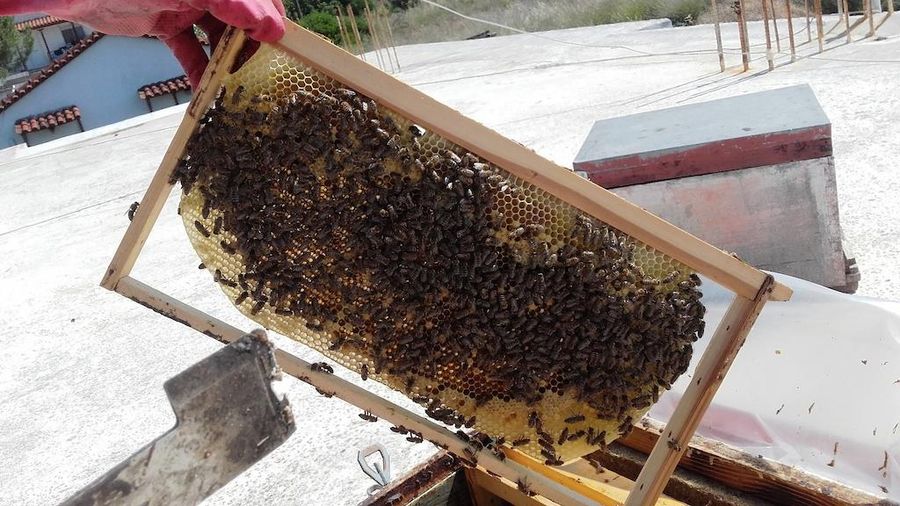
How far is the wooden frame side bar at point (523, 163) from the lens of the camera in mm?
1627

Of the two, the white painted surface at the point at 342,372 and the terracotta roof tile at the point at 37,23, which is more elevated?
the terracotta roof tile at the point at 37,23

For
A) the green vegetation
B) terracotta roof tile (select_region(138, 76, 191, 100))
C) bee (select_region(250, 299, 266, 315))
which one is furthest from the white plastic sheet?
the green vegetation

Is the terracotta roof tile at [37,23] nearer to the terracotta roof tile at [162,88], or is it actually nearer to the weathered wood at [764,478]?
the terracotta roof tile at [162,88]

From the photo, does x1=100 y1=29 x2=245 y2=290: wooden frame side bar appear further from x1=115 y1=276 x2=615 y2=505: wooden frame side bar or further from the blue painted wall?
the blue painted wall

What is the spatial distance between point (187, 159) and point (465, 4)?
27610 millimetres

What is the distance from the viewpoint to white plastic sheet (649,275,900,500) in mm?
2367

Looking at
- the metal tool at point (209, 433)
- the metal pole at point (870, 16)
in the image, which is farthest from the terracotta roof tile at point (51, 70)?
the metal tool at point (209, 433)

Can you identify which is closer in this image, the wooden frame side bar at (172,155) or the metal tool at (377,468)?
the wooden frame side bar at (172,155)

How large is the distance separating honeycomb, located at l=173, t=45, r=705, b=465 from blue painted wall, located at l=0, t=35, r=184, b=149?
2270cm

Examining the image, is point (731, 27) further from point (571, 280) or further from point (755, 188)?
point (571, 280)

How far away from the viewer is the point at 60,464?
13.2 ft

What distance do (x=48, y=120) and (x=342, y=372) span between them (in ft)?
68.7

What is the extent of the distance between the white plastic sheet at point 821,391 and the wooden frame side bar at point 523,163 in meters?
1.02

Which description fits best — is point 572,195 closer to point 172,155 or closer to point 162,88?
point 172,155
